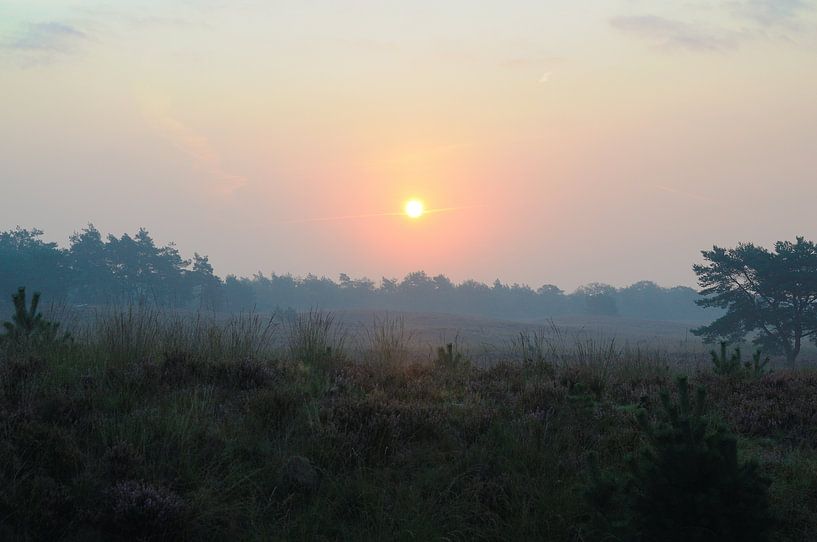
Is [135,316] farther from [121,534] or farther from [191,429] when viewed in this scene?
[121,534]

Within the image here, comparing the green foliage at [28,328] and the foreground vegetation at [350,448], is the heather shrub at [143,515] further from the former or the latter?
the green foliage at [28,328]

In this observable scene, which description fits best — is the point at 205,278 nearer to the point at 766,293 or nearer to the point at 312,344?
the point at 766,293

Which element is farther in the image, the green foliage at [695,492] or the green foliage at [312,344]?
the green foliage at [312,344]

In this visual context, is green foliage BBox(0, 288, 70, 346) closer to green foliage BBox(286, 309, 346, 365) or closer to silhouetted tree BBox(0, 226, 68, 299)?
green foliage BBox(286, 309, 346, 365)

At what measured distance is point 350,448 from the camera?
6.46m

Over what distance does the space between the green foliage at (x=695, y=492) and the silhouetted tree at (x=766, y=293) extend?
39.6 metres

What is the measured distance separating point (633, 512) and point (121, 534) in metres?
3.77

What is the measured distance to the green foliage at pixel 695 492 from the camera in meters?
4.22

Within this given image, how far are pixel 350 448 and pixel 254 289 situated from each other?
112687mm

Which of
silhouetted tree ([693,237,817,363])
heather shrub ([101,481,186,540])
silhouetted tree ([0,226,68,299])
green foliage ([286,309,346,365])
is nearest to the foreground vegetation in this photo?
heather shrub ([101,481,186,540])

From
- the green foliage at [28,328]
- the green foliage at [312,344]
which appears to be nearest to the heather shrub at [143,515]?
the green foliage at [312,344]

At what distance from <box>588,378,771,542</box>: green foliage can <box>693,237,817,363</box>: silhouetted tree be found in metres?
39.6

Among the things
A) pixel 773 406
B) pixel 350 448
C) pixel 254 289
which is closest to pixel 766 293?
pixel 773 406

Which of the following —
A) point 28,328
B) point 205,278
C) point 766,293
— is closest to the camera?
point 28,328
